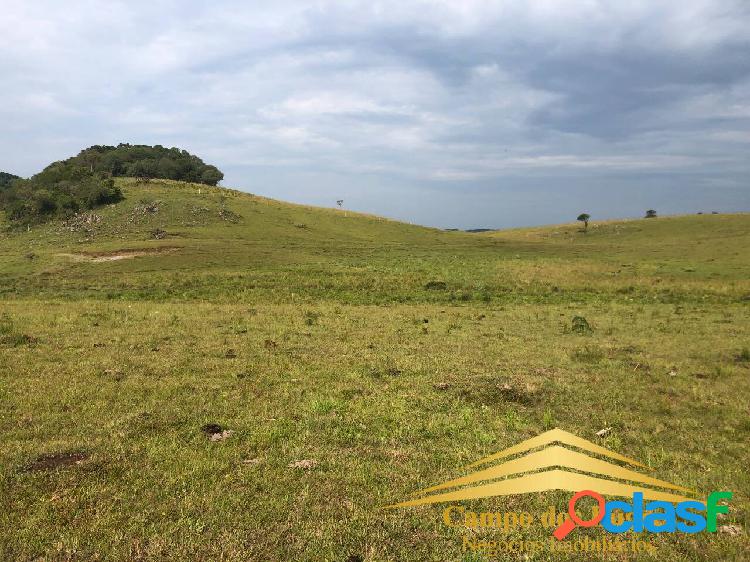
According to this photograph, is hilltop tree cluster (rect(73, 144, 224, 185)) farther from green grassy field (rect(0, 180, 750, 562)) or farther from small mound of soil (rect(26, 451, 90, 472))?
small mound of soil (rect(26, 451, 90, 472))

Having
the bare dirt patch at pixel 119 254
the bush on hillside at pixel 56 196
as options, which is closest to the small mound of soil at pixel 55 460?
the bare dirt patch at pixel 119 254

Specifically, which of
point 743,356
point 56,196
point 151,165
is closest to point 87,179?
point 56,196

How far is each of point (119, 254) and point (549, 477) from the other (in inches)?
2163

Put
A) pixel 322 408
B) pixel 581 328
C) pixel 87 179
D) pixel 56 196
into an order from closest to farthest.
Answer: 1. pixel 322 408
2. pixel 581 328
3. pixel 56 196
4. pixel 87 179

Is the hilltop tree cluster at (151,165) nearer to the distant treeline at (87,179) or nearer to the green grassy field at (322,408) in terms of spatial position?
the distant treeline at (87,179)

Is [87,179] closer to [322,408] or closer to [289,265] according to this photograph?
[289,265]

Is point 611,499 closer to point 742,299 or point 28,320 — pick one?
point 28,320

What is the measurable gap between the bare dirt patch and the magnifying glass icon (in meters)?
52.6

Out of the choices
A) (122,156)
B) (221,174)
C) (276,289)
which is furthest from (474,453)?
(122,156)

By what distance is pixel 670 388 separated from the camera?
14.2m

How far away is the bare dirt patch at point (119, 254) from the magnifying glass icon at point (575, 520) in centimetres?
5257

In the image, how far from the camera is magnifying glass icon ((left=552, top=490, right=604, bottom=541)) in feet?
23.9

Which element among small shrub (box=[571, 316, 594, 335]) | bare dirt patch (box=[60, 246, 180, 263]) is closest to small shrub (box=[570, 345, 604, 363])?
small shrub (box=[571, 316, 594, 335])

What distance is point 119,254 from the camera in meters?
53.8
